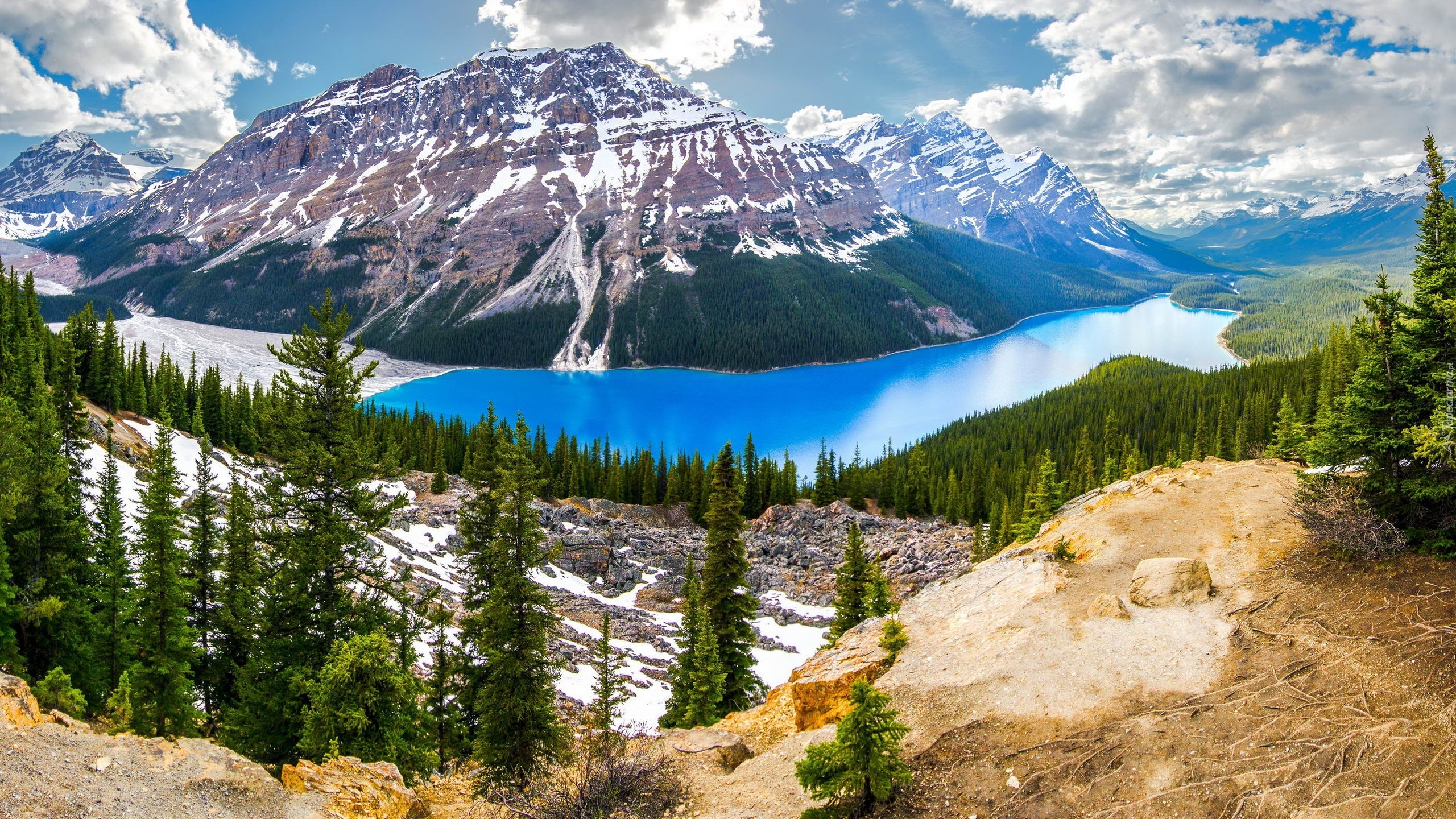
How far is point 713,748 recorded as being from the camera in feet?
50.8

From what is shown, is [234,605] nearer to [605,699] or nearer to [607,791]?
[605,699]

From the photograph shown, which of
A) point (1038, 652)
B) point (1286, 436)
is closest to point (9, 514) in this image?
point (1038, 652)

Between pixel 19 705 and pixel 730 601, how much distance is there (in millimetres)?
20595

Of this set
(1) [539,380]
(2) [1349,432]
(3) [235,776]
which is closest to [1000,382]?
(1) [539,380]

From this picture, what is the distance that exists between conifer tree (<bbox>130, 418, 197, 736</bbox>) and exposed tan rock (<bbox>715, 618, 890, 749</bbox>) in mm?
14379

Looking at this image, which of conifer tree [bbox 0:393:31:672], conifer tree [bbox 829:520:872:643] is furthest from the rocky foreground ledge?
conifer tree [bbox 0:393:31:672]

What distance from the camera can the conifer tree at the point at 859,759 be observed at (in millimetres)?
10836

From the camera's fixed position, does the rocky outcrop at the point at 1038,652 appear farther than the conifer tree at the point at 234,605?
No

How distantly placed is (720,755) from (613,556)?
3647 cm

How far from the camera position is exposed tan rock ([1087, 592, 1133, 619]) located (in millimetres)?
16781

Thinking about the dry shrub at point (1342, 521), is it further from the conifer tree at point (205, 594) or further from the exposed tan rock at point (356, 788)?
the conifer tree at point (205, 594)

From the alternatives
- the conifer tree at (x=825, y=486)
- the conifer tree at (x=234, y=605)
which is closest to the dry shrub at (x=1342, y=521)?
the conifer tree at (x=234, y=605)

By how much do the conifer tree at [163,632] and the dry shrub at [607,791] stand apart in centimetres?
1053

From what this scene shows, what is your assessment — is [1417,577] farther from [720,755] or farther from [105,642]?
[105,642]
